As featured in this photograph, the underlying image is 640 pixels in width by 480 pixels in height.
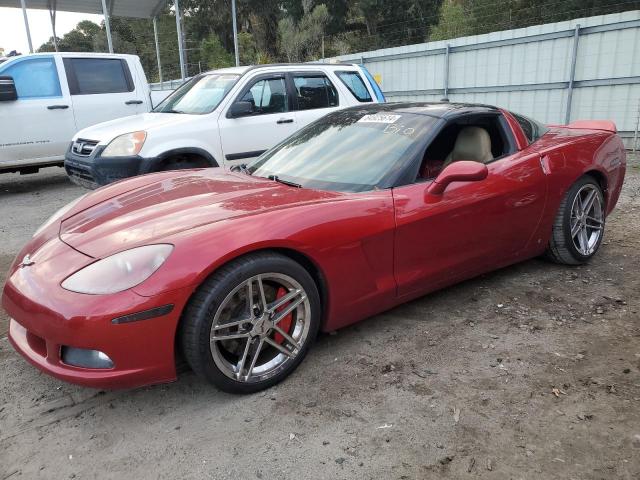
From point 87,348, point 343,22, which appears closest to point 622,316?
point 87,348

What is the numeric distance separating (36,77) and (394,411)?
7.35m

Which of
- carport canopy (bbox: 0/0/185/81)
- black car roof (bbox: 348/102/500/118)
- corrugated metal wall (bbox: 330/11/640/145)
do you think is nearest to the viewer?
black car roof (bbox: 348/102/500/118)

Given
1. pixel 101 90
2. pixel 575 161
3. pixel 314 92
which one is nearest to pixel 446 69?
pixel 314 92

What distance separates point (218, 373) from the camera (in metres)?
2.34

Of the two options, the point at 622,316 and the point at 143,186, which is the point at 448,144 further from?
the point at 143,186

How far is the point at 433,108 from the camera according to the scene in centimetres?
344

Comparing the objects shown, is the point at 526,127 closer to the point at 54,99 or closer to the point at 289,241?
the point at 289,241

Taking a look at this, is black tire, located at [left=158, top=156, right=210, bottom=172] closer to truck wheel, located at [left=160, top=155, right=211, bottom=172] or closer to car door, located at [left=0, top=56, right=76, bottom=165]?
truck wheel, located at [left=160, top=155, right=211, bottom=172]

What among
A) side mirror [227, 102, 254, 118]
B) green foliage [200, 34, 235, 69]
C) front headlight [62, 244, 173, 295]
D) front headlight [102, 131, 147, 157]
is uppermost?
green foliage [200, 34, 235, 69]

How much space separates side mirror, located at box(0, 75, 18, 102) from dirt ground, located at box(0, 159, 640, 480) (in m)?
4.82

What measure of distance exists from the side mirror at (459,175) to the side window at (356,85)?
14.1ft

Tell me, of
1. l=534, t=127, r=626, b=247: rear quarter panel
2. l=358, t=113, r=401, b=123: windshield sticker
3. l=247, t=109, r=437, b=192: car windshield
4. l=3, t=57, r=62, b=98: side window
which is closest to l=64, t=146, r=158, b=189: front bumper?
l=247, t=109, r=437, b=192: car windshield

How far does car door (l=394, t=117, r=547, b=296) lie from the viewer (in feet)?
9.42

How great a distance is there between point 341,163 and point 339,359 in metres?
1.20
